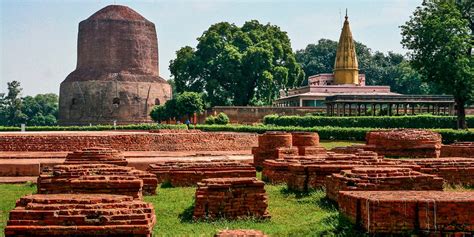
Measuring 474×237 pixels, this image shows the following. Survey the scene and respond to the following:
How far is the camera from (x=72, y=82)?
38.2 metres

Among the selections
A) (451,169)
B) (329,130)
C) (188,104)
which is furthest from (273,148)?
(188,104)

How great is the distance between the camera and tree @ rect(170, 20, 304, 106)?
115 feet

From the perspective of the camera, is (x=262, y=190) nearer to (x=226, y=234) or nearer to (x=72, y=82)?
(x=226, y=234)

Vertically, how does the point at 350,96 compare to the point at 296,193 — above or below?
above

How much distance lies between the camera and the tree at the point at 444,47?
22.0m

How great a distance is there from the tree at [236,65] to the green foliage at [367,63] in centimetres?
1717

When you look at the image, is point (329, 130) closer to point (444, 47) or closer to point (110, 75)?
point (444, 47)

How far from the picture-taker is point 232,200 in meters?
6.66

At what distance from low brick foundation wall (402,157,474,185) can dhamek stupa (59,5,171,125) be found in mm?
29703

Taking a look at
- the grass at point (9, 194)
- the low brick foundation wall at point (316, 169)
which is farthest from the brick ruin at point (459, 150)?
the grass at point (9, 194)

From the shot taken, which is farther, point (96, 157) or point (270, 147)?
point (270, 147)

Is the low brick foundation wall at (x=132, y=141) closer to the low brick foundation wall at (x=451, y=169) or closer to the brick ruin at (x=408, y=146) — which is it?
the brick ruin at (x=408, y=146)

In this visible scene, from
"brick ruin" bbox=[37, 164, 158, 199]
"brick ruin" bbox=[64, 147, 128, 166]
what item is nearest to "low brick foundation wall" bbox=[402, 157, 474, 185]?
"brick ruin" bbox=[37, 164, 158, 199]

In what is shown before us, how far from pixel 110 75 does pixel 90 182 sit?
103 ft
